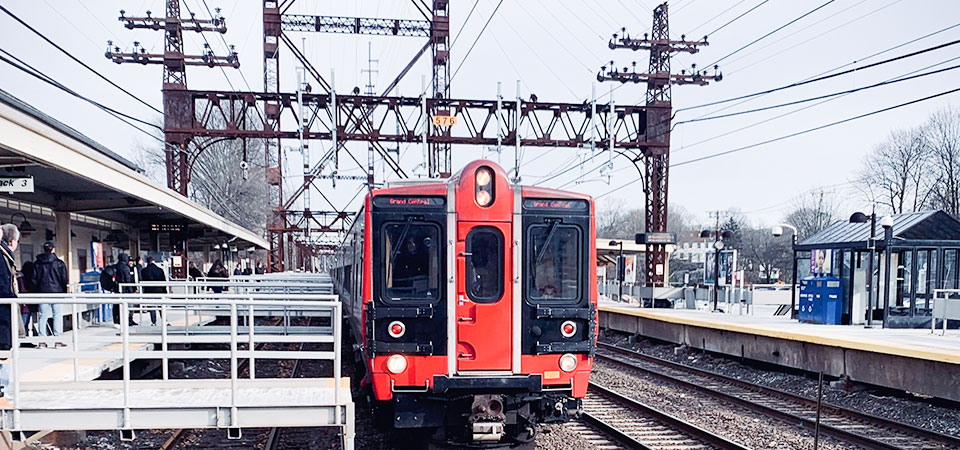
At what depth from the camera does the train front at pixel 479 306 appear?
622 cm

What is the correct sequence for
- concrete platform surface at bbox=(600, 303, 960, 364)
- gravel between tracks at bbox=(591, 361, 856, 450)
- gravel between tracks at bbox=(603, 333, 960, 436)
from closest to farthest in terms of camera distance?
gravel between tracks at bbox=(591, 361, 856, 450), gravel between tracks at bbox=(603, 333, 960, 436), concrete platform surface at bbox=(600, 303, 960, 364)

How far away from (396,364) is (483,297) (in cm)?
109

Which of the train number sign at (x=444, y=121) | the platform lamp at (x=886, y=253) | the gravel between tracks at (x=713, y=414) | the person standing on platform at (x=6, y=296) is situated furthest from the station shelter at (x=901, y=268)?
the person standing on platform at (x=6, y=296)

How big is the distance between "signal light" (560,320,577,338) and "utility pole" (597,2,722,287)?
620 inches

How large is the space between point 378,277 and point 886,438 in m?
6.76

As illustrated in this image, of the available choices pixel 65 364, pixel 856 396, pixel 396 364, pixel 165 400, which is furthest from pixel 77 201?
pixel 856 396

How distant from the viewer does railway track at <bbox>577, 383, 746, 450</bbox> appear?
7703 millimetres

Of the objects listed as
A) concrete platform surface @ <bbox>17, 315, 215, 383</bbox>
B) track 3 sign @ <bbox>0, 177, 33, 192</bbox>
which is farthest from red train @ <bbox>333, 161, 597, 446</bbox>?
track 3 sign @ <bbox>0, 177, 33, 192</bbox>

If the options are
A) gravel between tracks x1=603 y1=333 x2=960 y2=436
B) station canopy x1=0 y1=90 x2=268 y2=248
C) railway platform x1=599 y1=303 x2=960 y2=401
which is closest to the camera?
station canopy x1=0 y1=90 x2=268 y2=248

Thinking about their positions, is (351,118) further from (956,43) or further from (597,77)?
(956,43)

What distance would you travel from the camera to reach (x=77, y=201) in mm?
12023

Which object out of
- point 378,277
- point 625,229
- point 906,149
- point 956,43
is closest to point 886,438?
point 956,43

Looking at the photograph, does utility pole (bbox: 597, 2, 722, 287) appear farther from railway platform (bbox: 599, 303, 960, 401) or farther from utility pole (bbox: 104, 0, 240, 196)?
utility pole (bbox: 104, 0, 240, 196)

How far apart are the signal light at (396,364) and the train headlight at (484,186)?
1.74m
